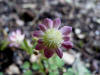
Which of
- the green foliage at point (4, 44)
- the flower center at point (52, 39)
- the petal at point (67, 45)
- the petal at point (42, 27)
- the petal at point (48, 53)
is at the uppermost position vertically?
the petal at point (42, 27)

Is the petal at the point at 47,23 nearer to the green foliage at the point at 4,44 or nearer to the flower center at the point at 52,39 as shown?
the flower center at the point at 52,39

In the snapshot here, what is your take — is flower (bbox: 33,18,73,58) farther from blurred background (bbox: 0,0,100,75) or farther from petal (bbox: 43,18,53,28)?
blurred background (bbox: 0,0,100,75)

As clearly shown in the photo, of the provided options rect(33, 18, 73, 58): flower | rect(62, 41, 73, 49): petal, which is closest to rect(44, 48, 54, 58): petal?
rect(33, 18, 73, 58): flower

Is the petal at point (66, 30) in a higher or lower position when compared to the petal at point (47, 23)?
lower

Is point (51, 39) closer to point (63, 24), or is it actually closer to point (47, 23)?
point (47, 23)

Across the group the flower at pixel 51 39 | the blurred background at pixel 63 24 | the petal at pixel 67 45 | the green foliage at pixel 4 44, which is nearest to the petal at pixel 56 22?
the flower at pixel 51 39

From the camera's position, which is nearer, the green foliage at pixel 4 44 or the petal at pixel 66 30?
the petal at pixel 66 30

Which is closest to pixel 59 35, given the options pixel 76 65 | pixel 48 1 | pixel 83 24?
pixel 76 65

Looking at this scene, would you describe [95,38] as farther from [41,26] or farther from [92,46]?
[41,26]
